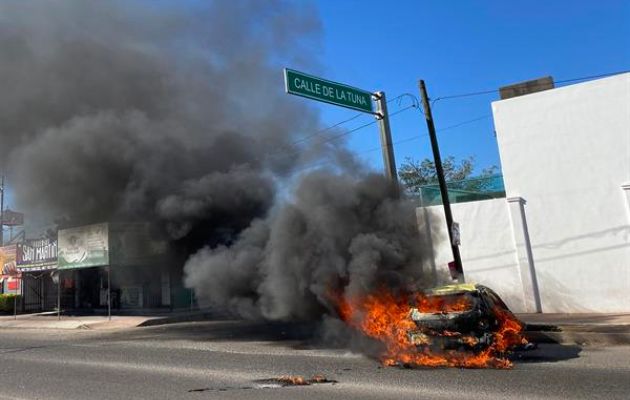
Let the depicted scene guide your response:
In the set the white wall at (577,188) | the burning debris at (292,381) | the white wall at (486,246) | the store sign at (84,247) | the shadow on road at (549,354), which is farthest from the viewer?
the store sign at (84,247)

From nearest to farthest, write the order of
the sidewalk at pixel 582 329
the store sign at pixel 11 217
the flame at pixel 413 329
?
the flame at pixel 413 329 → the sidewalk at pixel 582 329 → the store sign at pixel 11 217

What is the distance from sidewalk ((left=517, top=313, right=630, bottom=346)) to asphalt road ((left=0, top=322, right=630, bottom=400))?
0.63m

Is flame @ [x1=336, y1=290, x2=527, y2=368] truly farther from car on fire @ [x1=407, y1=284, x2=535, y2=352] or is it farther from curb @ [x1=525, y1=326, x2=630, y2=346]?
curb @ [x1=525, y1=326, x2=630, y2=346]

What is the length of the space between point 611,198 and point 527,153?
2.33 meters

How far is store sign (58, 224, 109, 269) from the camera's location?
18.8 metres

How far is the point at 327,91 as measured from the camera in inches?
447

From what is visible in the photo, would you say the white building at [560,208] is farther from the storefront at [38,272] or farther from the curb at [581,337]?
the storefront at [38,272]

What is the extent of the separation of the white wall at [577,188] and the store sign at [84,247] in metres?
13.8

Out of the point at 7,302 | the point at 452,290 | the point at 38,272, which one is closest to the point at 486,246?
the point at 452,290

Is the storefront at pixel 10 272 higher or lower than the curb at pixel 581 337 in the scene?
higher

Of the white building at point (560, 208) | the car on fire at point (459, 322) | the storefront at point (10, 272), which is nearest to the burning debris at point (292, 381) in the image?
the car on fire at point (459, 322)

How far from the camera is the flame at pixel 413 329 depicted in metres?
7.69

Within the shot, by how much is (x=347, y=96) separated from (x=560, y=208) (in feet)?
21.0

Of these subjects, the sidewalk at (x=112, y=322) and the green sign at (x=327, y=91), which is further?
the sidewalk at (x=112, y=322)
